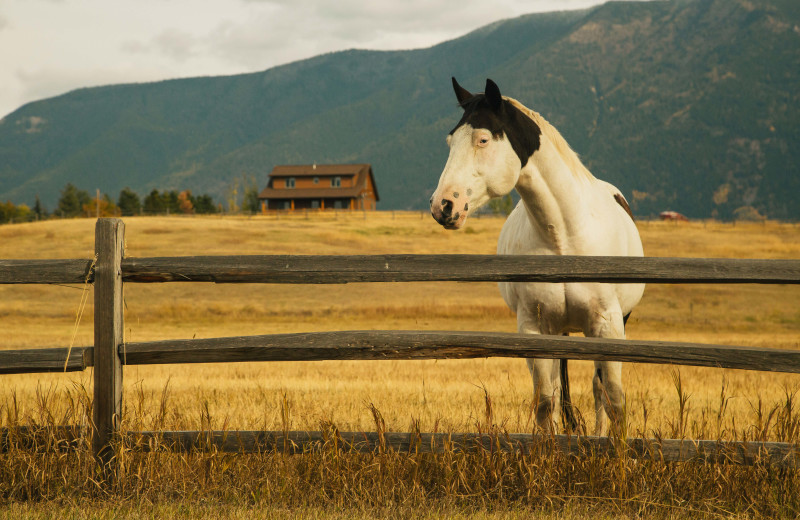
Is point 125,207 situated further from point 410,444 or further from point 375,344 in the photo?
point 410,444

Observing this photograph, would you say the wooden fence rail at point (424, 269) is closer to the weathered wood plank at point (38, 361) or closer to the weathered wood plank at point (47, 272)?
the weathered wood plank at point (47, 272)

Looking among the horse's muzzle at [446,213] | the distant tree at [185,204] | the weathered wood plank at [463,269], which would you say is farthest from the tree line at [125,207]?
the horse's muzzle at [446,213]

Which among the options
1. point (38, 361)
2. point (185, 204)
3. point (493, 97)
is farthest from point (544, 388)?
point (185, 204)

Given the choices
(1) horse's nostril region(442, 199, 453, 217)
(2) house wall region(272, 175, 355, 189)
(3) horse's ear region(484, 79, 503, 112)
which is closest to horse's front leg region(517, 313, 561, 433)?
(1) horse's nostril region(442, 199, 453, 217)

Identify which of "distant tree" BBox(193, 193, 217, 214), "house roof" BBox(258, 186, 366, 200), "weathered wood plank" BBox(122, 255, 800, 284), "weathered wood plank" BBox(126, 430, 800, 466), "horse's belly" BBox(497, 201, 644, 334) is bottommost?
"weathered wood plank" BBox(126, 430, 800, 466)

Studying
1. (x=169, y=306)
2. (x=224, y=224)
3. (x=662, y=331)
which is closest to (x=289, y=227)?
(x=224, y=224)

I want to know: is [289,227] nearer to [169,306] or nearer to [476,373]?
[169,306]

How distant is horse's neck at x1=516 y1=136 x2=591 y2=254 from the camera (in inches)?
233

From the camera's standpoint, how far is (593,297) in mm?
5934

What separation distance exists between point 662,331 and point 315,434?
20892 millimetres

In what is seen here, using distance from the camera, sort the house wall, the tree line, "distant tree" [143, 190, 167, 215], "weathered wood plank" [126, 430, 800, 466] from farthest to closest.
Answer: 1. "distant tree" [143, 190, 167, 215]
2. the house wall
3. the tree line
4. "weathered wood plank" [126, 430, 800, 466]

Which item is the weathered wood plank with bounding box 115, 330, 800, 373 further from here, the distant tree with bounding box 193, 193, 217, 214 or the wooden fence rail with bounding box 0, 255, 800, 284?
the distant tree with bounding box 193, 193, 217, 214

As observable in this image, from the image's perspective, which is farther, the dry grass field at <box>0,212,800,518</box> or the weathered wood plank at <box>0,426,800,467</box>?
the dry grass field at <box>0,212,800,518</box>

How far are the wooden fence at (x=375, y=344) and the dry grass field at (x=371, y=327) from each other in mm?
183
